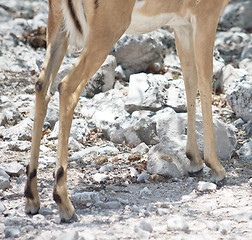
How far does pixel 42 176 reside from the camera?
13.9 ft

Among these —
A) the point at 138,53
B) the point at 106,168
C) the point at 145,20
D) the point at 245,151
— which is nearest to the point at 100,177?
the point at 106,168

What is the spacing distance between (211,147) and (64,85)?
6.04ft

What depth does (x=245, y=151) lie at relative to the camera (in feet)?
17.1

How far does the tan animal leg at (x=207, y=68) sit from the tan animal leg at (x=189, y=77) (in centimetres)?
27

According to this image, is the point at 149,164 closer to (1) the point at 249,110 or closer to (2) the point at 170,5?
(2) the point at 170,5

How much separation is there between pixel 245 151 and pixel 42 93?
2878mm

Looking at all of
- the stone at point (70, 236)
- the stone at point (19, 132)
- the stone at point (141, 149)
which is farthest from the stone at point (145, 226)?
the stone at point (19, 132)

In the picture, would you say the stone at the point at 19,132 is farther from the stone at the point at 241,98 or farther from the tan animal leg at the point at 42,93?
the stone at the point at 241,98

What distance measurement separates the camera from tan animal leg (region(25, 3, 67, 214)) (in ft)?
10.8

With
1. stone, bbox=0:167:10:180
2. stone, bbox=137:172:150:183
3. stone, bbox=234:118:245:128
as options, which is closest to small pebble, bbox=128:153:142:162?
stone, bbox=137:172:150:183

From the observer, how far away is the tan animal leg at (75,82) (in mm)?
3129

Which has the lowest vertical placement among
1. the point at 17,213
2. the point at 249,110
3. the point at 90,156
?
the point at 17,213

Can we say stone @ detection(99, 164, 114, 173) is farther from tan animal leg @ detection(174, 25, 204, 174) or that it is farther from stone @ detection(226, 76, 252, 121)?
stone @ detection(226, 76, 252, 121)

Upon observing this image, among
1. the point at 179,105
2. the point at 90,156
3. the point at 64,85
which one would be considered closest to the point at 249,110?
the point at 179,105
